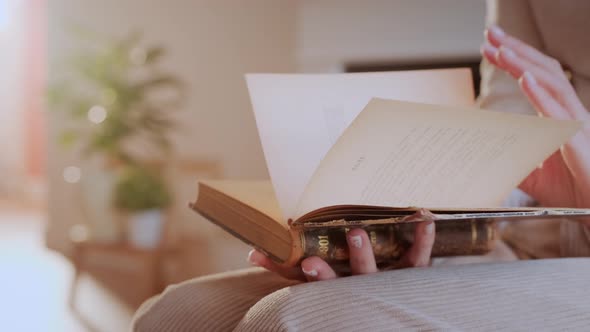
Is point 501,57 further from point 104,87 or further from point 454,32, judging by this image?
point 104,87

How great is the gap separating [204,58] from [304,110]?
268 cm

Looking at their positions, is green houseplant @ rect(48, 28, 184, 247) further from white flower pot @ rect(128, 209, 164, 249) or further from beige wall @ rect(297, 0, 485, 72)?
beige wall @ rect(297, 0, 485, 72)

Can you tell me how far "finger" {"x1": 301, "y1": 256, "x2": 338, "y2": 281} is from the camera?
0.59 meters

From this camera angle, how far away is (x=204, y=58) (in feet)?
10.6

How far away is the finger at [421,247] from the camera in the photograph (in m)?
0.62

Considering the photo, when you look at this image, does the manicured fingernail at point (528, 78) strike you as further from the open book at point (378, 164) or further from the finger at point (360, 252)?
the finger at point (360, 252)

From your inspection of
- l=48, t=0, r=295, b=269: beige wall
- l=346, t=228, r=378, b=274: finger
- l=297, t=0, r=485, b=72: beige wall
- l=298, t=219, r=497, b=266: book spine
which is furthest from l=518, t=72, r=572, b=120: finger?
l=48, t=0, r=295, b=269: beige wall

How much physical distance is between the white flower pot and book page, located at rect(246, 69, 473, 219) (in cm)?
196

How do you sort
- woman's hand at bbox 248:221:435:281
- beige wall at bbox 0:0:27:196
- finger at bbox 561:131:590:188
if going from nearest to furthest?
woman's hand at bbox 248:221:435:281 → finger at bbox 561:131:590:188 → beige wall at bbox 0:0:27:196

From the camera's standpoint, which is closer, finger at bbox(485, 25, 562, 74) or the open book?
the open book

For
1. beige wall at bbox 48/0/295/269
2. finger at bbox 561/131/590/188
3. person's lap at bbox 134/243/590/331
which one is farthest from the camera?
beige wall at bbox 48/0/295/269

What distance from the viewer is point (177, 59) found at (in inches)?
129

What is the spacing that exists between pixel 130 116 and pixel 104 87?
0.17 meters

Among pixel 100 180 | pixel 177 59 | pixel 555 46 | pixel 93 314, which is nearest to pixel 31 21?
pixel 177 59
